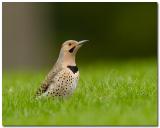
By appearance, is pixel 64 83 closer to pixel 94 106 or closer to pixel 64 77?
pixel 64 77

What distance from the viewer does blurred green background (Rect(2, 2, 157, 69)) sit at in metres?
19.6

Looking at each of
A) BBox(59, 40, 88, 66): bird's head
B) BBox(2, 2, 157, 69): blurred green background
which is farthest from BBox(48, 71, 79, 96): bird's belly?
BBox(2, 2, 157, 69): blurred green background

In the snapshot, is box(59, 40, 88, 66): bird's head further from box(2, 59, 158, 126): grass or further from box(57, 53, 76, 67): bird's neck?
box(2, 59, 158, 126): grass

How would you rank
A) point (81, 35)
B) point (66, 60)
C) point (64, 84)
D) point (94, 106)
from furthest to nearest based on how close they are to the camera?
point (81, 35)
point (66, 60)
point (64, 84)
point (94, 106)

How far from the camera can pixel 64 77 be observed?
9.41m

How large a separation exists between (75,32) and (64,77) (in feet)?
34.3

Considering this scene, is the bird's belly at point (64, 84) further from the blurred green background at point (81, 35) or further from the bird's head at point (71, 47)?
the blurred green background at point (81, 35)

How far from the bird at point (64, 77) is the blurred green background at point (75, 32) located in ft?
31.4

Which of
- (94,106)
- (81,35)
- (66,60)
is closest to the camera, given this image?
(94,106)

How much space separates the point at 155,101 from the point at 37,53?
11.0 m

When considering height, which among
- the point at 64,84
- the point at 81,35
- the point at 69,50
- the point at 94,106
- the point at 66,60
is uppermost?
the point at 81,35

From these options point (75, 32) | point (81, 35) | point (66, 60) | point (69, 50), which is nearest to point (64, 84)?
point (66, 60)

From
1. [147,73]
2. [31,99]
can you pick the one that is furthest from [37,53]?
[31,99]

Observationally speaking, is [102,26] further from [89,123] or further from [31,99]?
[89,123]
